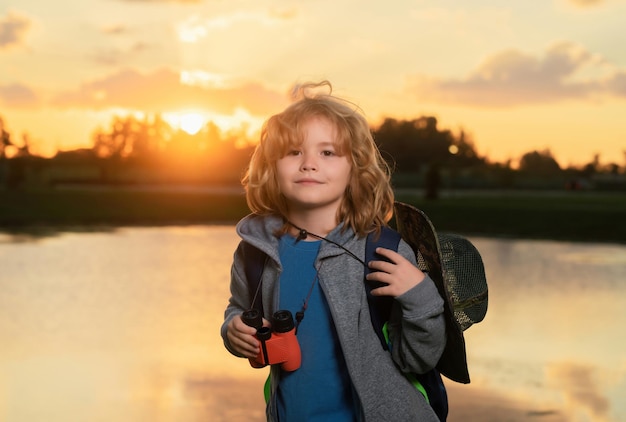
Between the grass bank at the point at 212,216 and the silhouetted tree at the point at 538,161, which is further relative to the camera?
the silhouetted tree at the point at 538,161

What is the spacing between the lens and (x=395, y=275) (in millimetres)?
2039

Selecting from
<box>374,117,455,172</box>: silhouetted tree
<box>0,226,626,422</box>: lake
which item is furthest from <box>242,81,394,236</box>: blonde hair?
<box>374,117,455,172</box>: silhouetted tree

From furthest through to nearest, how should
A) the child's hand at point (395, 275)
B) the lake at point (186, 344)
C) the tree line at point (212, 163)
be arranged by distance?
the tree line at point (212, 163) < the lake at point (186, 344) < the child's hand at point (395, 275)

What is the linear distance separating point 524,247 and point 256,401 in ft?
36.2

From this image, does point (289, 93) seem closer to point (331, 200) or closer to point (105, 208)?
point (331, 200)

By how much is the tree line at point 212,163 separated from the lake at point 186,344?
60.4 feet

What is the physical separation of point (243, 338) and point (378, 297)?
342 mm

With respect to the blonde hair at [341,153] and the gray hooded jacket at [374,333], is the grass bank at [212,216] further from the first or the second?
the gray hooded jacket at [374,333]

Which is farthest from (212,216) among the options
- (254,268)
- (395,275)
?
(395,275)

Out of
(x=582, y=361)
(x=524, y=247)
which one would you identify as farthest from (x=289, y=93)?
(x=524, y=247)

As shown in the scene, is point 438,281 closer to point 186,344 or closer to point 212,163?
point 186,344

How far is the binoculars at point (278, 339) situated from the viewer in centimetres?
208

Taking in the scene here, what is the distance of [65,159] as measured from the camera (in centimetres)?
5259

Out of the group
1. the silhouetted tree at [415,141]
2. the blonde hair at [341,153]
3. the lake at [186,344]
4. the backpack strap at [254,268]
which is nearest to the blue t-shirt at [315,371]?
the backpack strap at [254,268]
